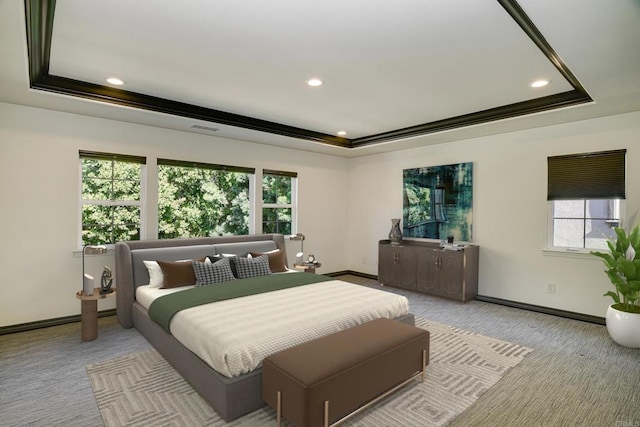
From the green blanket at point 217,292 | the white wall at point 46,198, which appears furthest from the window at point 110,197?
the green blanket at point 217,292

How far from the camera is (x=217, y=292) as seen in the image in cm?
341

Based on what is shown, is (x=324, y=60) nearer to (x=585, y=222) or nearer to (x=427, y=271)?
(x=427, y=271)

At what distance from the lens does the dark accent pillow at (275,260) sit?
15.5ft

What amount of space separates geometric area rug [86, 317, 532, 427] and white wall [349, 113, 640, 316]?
158 centimetres

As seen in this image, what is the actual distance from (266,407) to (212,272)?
1925 mm

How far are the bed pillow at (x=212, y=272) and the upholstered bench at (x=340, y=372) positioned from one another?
1.89 m

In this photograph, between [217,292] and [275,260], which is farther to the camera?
[275,260]

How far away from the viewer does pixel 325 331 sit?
2.73m

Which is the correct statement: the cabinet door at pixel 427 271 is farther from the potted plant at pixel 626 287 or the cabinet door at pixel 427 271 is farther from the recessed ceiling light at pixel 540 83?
the recessed ceiling light at pixel 540 83

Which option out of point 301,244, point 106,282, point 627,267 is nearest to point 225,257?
Result: point 106,282

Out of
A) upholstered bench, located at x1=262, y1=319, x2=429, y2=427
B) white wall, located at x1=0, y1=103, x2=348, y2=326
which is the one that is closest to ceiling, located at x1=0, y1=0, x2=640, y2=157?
white wall, located at x1=0, y1=103, x2=348, y2=326

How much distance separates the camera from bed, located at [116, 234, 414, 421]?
7.48 feet

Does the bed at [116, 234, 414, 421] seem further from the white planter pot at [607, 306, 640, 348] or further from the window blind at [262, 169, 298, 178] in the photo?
the white planter pot at [607, 306, 640, 348]

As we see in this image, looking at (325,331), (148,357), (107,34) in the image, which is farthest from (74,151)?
(325,331)
